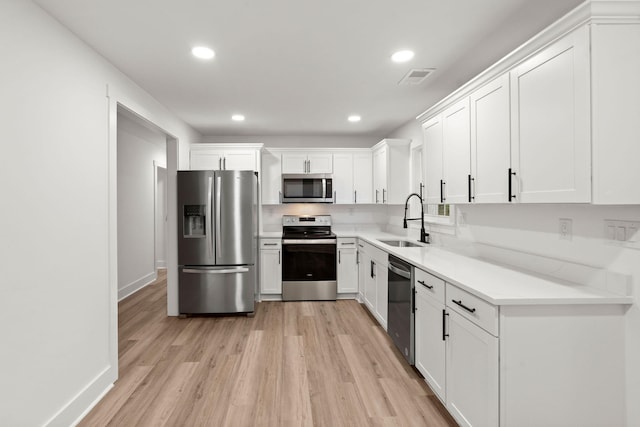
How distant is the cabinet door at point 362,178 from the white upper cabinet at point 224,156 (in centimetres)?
148

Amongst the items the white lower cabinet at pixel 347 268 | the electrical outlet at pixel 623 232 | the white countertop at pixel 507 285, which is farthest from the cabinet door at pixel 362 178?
the electrical outlet at pixel 623 232

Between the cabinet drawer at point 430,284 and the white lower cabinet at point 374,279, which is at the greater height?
the cabinet drawer at point 430,284

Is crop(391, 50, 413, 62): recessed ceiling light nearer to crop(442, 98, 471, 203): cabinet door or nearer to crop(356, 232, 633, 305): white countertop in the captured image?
crop(442, 98, 471, 203): cabinet door

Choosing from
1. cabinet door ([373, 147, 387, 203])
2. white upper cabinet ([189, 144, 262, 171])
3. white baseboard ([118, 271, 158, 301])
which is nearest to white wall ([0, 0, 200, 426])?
white upper cabinet ([189, 144, 262, 171])

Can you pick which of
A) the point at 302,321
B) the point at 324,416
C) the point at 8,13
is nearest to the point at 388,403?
the point at 324,416

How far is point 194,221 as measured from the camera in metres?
3.99

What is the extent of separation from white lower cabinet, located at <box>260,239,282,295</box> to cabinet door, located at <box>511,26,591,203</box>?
3.31 meters

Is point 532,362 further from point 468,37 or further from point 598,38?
point 468,37

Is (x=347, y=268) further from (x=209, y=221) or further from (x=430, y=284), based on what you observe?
(x=430, y=284)

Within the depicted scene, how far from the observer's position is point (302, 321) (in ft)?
12.8

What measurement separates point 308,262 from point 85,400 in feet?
9.46

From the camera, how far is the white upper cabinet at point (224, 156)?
4.55 m

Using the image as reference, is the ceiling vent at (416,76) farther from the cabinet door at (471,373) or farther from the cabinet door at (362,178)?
the cabinet door at (362,178)

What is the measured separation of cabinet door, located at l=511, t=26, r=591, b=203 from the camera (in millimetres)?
1492
